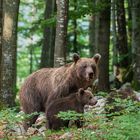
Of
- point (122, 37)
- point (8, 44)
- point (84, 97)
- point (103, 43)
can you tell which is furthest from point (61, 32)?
point (122, 37)

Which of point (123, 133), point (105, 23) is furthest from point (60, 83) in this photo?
point (105, 23)

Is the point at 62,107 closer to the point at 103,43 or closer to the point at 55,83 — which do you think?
the point at 55,83

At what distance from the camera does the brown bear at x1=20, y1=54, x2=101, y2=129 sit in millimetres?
10514

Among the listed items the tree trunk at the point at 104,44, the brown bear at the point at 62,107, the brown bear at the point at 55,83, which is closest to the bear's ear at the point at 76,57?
the brown bear at the point at 55,83

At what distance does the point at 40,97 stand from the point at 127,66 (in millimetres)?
9985

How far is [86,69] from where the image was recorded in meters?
10.6

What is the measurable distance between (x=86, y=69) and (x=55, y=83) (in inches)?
30.0

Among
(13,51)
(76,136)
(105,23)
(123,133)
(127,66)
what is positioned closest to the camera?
(123,133)

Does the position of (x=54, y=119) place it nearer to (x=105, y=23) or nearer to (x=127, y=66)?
(x=105, y=23)

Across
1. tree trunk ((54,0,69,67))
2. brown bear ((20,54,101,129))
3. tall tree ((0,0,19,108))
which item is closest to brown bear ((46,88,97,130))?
brown bear ((20,54,101,129))

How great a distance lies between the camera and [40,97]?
11.0m

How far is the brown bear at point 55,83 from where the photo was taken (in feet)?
34.5

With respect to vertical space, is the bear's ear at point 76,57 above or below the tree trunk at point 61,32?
below

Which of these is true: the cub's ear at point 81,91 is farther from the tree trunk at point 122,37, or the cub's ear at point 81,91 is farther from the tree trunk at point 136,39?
the tree trunk at point 122,37
